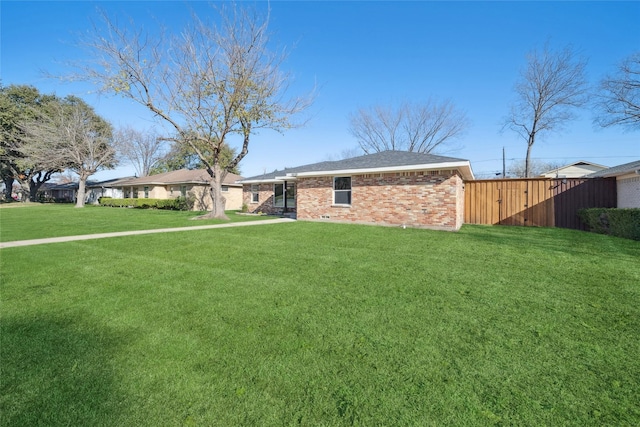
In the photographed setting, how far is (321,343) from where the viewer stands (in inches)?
109

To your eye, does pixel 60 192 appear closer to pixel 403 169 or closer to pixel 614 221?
pixel 403 169

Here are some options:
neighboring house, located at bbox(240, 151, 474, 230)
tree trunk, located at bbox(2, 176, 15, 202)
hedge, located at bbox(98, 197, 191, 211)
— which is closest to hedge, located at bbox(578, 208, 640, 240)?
neighboring house, located at bbox(240, 151, 474, 230)

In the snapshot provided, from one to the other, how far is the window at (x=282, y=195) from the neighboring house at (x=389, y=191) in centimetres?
404

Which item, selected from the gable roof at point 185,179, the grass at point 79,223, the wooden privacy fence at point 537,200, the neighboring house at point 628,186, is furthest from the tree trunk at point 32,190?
the neighboring house at point 628,186

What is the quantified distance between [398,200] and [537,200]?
5898mm

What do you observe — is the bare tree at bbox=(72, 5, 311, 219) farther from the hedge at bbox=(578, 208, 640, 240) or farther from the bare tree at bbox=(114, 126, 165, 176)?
the bare tree at bbox=(114, 126, 165, 176)

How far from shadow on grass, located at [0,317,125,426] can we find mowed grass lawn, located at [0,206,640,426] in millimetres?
13

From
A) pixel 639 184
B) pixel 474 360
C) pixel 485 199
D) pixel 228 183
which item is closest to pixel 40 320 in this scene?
pixel 474 360

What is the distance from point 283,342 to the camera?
2.78 metres

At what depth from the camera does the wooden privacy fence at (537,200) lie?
11453 mm

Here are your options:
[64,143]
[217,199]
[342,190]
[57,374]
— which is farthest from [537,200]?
[64,143]

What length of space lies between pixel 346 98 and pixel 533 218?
14.2m

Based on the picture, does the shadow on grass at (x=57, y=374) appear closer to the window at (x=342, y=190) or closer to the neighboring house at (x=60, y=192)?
the window at (x=342, y=190)

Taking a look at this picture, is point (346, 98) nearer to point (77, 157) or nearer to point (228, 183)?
point (228, 183)
